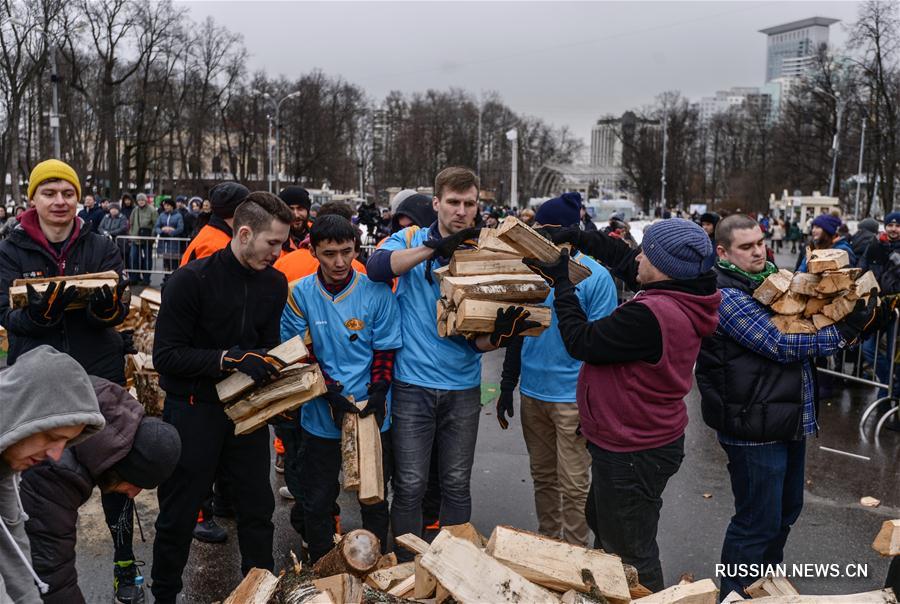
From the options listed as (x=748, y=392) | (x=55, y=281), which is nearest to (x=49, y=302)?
(x=55, y=281)

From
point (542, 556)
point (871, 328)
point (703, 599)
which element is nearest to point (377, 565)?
point (542, 556)

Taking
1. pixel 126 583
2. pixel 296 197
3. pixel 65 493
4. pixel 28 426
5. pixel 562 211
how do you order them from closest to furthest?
pixel 28 426 < pixel 65 493 < pixel 126 583 < pixel 562 211 < pixel 296 197

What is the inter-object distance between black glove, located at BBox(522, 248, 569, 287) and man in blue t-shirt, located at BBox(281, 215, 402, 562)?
92cm

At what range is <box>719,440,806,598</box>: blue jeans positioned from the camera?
393 centimetres

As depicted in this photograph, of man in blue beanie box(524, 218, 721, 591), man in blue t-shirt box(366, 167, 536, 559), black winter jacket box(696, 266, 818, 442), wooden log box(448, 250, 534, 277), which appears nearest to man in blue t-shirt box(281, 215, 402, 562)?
man in blue t-shirt box(366, 167, 536, 559)

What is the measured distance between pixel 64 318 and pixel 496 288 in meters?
2.34

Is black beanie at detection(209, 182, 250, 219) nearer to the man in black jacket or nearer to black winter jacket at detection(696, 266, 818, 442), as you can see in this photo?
the man in black jacket

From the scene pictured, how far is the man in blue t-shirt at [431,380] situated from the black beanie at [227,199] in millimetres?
1530

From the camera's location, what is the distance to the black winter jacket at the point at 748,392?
12.7ft

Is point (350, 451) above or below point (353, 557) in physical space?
above

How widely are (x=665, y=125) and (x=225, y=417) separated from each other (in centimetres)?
7413

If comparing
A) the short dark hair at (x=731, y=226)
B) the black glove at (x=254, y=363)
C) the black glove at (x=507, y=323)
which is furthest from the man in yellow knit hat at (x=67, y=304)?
the short dark hair at (x=731, y=226)

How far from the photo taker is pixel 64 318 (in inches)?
160

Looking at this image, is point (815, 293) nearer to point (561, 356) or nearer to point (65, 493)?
point (561, 356)
